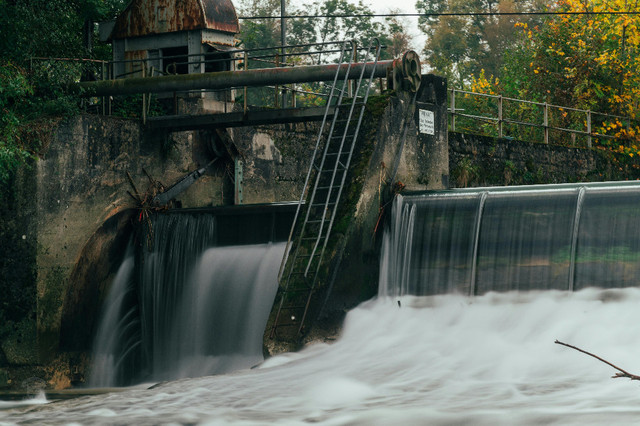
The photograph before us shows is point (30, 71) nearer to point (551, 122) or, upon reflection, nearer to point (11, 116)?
point (11, 116)

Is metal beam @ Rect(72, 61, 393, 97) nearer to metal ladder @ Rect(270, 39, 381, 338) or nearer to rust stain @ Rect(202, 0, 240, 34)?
metal ladder @ Rect(270, 39, 381, 338)

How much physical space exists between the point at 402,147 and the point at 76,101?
514 cm

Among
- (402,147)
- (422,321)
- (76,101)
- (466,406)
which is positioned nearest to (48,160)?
(76,101)

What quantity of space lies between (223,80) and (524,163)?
8510 millimetres

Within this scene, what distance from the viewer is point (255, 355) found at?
15.1 m

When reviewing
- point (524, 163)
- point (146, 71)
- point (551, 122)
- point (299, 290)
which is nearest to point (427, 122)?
point (299, 290)

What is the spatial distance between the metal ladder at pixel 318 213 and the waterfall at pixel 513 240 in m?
0.98

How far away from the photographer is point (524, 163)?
22922 millimetres

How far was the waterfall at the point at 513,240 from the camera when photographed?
12734mm

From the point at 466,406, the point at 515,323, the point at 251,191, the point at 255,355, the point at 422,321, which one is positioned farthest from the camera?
the point at 251,191

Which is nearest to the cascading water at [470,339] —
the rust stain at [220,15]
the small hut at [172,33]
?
the small hut at [172,33]

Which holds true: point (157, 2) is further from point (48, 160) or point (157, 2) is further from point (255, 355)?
point (255, 355)

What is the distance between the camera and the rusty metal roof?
19.9 metres

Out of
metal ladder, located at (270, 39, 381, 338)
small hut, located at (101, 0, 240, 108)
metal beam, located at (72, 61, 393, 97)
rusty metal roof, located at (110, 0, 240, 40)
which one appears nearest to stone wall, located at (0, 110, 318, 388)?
metal beam, located at (72, 61, 393, 97)
